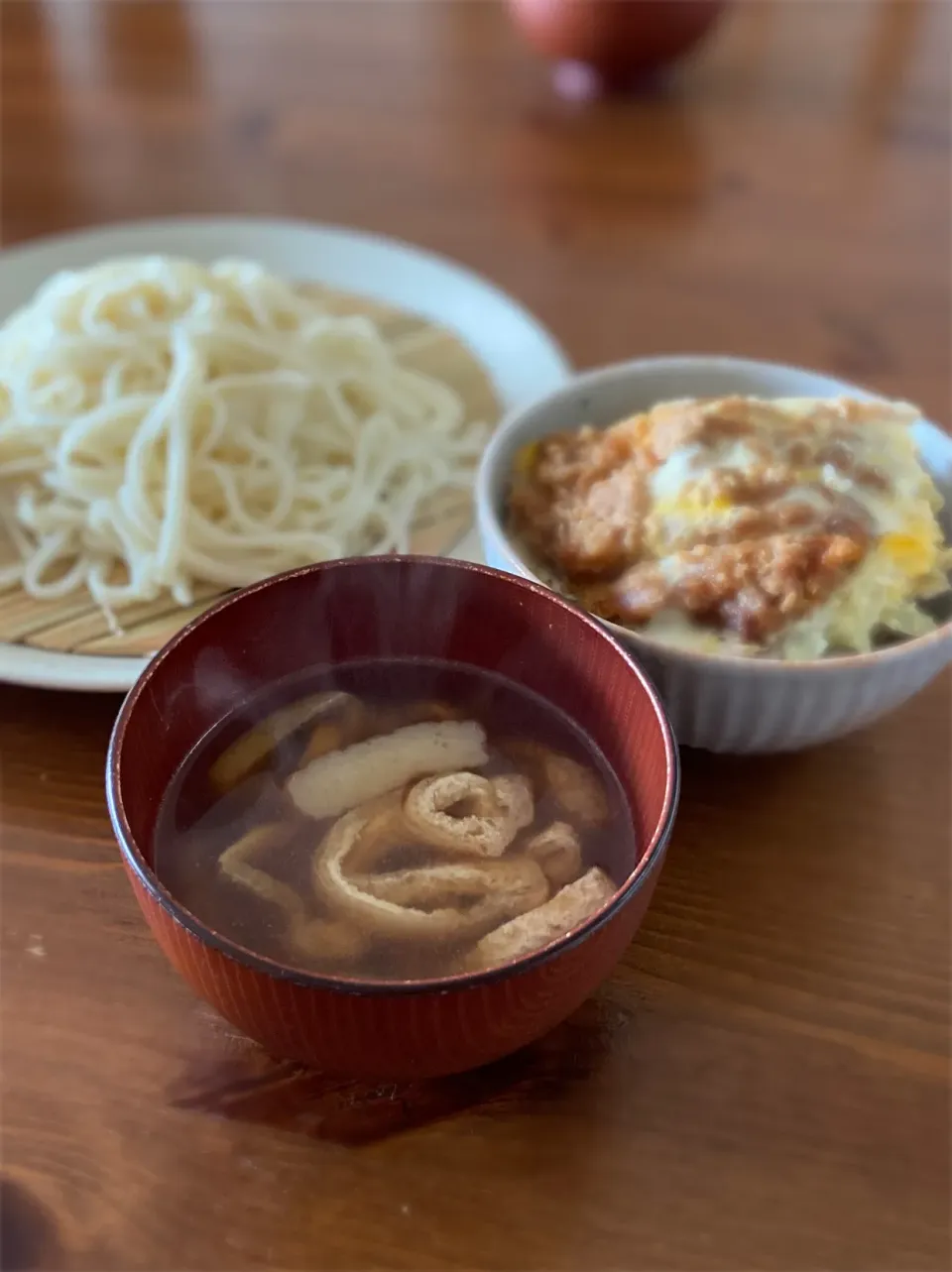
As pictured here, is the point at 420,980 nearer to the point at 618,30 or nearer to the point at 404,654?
the point at 404,654

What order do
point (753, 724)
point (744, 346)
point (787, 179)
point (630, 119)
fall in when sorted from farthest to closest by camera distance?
1. point (630, 119)
2. point (787, 179)
3. point (744, 346)
4. point (753, 724)

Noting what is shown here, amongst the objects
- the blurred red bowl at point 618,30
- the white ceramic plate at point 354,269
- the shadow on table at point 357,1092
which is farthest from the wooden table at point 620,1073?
the blurred red bowl at point 618,30

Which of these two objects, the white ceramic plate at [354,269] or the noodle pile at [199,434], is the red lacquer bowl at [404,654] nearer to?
the noodle pile at [199,434]

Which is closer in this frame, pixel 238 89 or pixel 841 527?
pixel 841 527

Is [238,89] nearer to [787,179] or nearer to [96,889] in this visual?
[787,179]

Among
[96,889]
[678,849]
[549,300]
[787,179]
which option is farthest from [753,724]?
[787,179]

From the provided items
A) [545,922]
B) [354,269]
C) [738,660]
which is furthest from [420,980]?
[354,269]
